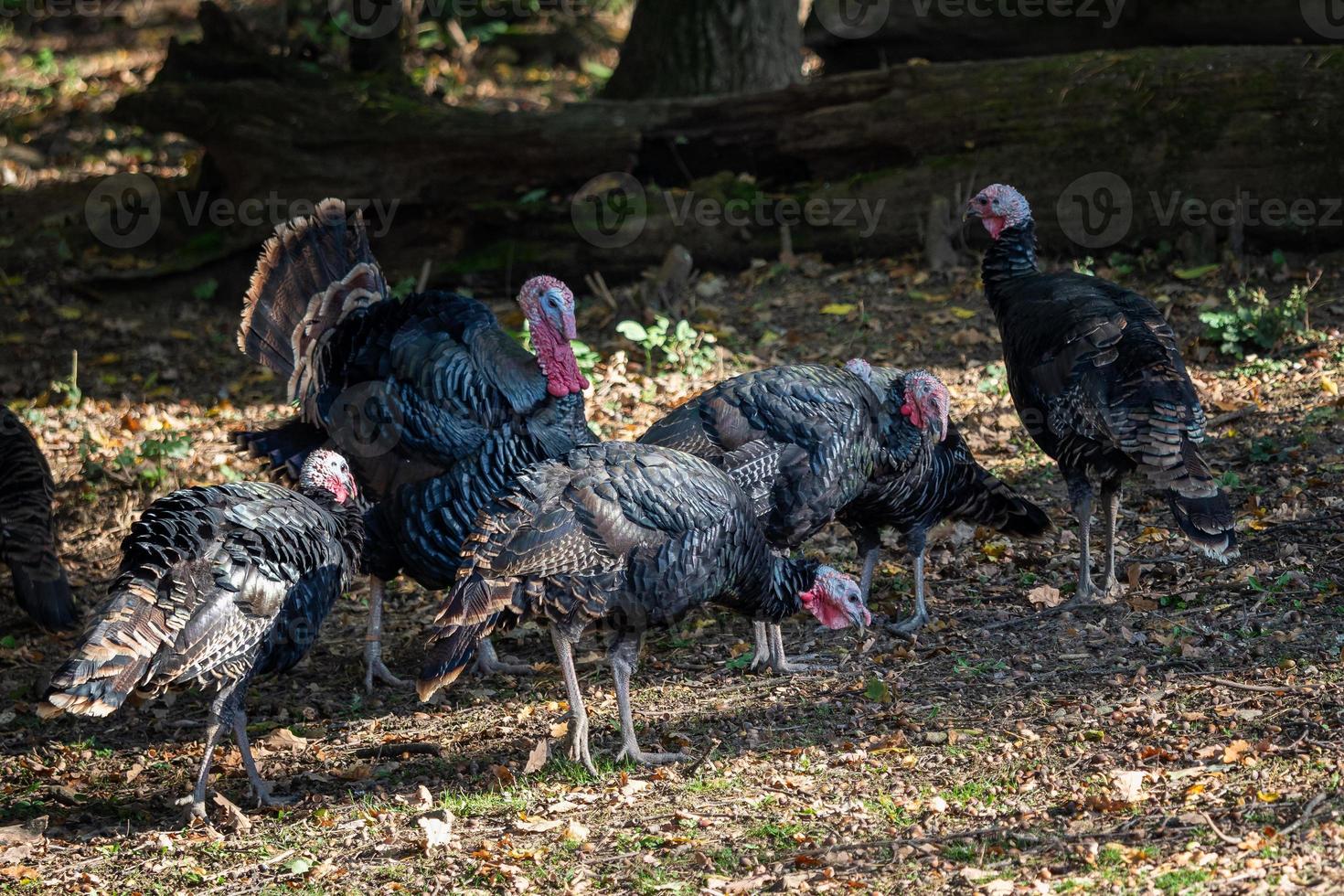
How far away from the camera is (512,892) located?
4.19 metres

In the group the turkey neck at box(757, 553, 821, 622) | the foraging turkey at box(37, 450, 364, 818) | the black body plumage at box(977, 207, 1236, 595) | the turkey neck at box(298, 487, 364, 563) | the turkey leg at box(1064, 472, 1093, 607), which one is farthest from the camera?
the turkey leg at box(1064, 472, 1093, 607)

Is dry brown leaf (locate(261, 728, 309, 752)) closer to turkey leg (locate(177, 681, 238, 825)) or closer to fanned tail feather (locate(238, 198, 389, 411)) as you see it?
turkey leg (locate(177, 681, 238, 825))

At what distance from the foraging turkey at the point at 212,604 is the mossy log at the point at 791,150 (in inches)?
217

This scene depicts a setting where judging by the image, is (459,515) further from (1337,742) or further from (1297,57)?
(1297,57)

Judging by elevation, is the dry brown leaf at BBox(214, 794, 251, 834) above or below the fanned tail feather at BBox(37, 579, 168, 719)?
below

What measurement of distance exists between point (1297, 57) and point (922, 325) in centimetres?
308

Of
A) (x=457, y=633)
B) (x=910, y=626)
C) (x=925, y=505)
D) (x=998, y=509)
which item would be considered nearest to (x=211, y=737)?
(x=457, y=633)

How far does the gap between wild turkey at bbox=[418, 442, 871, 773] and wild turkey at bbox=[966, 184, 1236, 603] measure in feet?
5.19

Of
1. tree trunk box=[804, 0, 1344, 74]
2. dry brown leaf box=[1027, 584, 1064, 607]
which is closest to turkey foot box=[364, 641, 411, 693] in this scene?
dry brown leaf box=[1027, 584, 1064, 607]

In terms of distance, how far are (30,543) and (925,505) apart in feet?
14.3

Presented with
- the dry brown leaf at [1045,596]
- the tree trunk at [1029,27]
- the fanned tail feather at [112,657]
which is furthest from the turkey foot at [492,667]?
the tree trunk at [1029,27]

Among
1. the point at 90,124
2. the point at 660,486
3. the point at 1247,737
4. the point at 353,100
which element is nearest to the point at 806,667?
the point at 660,486

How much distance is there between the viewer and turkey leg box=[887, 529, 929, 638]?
602cm

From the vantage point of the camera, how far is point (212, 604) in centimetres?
492
